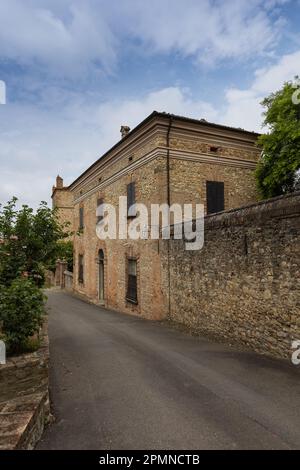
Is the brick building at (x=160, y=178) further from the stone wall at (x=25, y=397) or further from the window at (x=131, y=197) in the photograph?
the stone wall at (x=25, y=397)

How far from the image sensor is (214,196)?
1283cm

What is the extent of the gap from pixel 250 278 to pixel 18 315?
5.18 metres

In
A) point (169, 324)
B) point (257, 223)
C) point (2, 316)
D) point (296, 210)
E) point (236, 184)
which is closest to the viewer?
point (2, 316)

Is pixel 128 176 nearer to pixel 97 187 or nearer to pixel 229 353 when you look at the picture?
pixel 97 187

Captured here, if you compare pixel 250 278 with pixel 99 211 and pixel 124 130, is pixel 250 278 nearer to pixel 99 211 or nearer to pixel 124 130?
pixel 99 211

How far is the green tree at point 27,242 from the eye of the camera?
5578 millimetres

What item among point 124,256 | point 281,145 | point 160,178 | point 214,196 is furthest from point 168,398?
point 281,145

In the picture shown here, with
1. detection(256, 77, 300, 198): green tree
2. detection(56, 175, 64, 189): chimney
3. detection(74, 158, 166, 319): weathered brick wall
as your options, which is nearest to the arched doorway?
detection(74, 158, 166, 319): weathered brick wall

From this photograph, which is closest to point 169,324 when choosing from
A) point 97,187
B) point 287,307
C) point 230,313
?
point 230,313

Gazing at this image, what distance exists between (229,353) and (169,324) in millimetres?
3907

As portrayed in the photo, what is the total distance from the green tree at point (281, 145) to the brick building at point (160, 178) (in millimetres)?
1200

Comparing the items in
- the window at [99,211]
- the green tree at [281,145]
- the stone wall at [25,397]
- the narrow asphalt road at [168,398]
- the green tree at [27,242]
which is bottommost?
the narrow asphalt road at [168,398]

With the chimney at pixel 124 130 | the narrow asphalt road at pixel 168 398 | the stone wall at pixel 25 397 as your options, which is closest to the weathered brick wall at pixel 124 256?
the chimney at pixel 124 130
